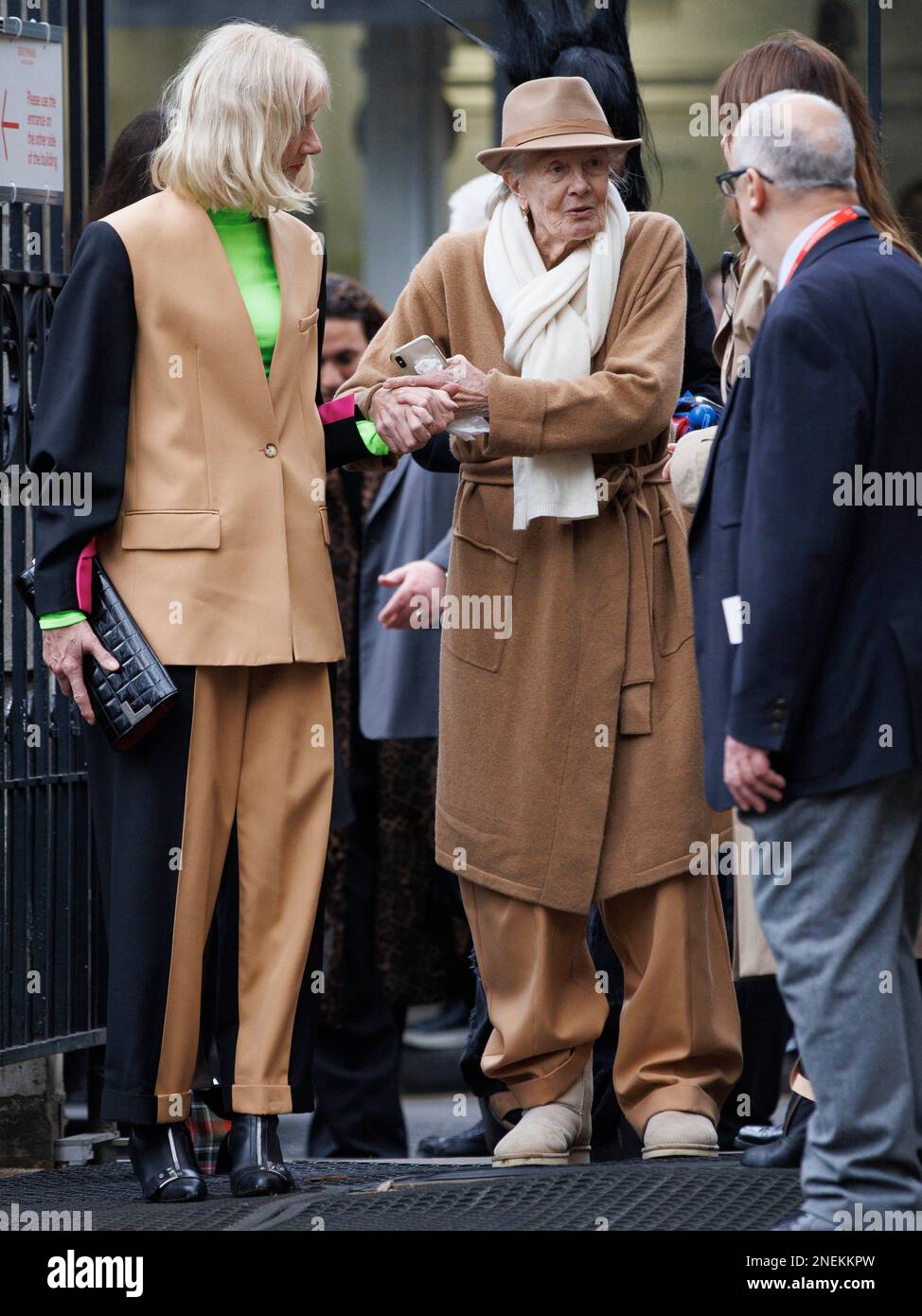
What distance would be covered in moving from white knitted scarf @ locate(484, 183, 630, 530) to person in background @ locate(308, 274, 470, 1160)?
5.29 feet

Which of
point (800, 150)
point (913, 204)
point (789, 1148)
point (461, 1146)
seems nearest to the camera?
point (800, 150)

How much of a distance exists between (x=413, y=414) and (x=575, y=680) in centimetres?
64

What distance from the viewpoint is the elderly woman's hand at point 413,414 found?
4.32 meters

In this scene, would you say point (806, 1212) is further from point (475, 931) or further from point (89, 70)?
point (89, 70)

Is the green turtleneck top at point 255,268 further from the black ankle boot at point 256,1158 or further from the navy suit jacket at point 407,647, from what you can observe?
the navy suit jacket at point 407,647

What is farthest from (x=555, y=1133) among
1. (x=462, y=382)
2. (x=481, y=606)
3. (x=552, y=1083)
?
(x=462, y=382)

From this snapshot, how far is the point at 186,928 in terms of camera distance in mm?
4242

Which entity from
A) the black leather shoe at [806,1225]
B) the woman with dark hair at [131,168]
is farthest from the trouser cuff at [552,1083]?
the woman with dark hair at [131,168]

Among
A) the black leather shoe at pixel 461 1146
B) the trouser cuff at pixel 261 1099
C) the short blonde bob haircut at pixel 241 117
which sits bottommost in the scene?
the black leather shoe at pixel 461 1146

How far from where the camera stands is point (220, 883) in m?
4.36

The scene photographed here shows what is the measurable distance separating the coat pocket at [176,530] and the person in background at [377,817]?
1.86 meters

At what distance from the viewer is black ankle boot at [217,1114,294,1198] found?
165 inches

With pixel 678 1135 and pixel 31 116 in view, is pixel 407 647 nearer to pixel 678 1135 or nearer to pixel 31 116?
pixel 31 116

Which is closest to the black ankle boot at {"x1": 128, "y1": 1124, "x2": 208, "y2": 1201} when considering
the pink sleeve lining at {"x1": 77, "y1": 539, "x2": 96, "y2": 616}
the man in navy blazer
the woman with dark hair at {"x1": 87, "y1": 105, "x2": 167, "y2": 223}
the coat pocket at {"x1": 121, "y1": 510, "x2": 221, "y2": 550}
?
the pink sleeve lining at {"x1": 77, "y1": 539, "x2": 96, "y2": 616}
